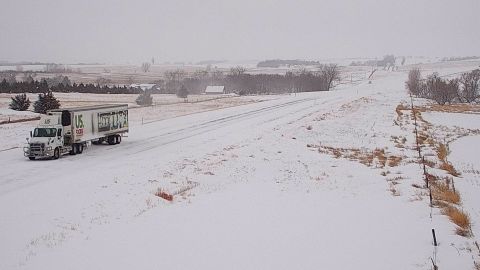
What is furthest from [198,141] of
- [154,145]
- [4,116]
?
[4,116]

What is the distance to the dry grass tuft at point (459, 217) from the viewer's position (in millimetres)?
16844

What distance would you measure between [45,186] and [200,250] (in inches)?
466

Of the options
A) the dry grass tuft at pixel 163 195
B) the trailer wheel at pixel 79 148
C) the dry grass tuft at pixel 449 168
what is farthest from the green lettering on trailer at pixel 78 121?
the dry grass tuft at pixel 449 168

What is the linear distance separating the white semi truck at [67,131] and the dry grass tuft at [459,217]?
2500 centimetres

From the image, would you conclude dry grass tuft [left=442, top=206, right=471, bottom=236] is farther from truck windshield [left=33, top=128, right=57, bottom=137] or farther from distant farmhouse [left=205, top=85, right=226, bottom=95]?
distant farmhouse [left=205, top=85, right=226, bottom=95]

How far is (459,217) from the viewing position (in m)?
17.3

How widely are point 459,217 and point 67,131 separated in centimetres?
2591

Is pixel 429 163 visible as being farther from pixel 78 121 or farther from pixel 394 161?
pixel 78 121

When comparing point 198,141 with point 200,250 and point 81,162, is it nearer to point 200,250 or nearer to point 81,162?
point 81,162

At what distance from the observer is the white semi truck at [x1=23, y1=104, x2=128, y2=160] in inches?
1166

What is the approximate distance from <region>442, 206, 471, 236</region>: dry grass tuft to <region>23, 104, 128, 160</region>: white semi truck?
24996 millimetres

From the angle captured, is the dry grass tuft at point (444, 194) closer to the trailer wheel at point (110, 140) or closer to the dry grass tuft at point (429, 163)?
the dry grass tuft at point (429, 163)

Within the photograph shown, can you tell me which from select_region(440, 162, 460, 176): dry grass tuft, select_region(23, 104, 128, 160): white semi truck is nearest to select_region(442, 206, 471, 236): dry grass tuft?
select_region(440, 162, 460, 176): dry grass tuft

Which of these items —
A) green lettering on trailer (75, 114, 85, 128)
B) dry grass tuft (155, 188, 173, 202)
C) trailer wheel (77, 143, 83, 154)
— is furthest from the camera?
trailer wheel (77, 143, 83, 154)
